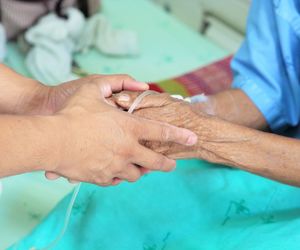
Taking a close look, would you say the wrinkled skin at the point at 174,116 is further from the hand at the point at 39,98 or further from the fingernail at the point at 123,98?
the hand at the point at 39,98

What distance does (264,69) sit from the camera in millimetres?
1143

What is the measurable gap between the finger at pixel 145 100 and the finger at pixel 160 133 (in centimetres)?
12

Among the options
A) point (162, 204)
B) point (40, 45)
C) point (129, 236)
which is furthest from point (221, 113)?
point (40, 45)

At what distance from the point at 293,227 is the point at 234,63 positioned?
1.77 ft

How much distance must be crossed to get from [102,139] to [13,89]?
350mm

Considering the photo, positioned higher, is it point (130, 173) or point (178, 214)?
point (130, 173)

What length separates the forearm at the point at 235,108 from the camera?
1.14m

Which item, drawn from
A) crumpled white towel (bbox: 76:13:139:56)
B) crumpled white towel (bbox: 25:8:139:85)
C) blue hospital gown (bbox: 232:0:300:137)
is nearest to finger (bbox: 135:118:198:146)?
blue hospital gown (bbox: 232:0:300:137)

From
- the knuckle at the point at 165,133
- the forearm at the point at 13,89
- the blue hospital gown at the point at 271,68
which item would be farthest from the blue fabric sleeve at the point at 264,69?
the forearm at the point at 13,89

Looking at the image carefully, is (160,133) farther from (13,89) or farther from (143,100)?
(13,89)

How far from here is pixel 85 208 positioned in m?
1.04

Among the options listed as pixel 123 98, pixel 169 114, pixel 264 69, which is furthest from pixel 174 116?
pixel 264 69

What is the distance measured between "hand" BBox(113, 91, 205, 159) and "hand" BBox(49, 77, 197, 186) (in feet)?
0.23

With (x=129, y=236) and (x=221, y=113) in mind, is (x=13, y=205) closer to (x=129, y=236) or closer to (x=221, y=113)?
(x=129, y=236)
